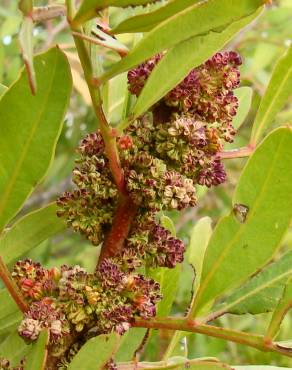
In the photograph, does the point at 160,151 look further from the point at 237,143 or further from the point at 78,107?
the point at 78,107

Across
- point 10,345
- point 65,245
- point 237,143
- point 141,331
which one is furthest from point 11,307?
point 65,245

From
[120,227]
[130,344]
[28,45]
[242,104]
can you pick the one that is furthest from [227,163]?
[28,45]

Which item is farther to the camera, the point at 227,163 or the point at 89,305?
the point at 227,163

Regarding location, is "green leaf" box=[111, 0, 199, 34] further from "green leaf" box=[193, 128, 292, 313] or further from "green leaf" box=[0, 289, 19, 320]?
"green leaf" box=[0, 289, 19, 320]

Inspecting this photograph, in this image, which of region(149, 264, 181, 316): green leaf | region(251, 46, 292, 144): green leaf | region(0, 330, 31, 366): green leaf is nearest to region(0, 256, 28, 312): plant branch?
region(0, 330, 31, 366): green leaf

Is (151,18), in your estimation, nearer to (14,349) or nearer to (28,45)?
(28,45)

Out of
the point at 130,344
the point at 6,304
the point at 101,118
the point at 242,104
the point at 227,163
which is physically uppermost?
the point at 101,118
